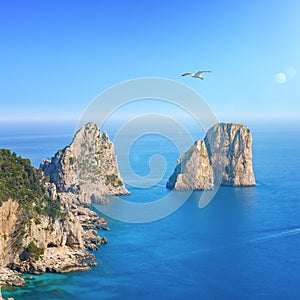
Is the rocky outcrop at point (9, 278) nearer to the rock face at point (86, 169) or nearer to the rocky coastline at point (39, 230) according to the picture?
the rocky coastline at point (39, 230)

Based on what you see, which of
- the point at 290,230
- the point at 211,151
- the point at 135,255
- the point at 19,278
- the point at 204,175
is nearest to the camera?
the point at 19,278

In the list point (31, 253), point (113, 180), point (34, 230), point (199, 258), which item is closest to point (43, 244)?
point (34, 230)

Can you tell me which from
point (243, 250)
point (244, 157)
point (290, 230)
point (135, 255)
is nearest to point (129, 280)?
point (135, 255)

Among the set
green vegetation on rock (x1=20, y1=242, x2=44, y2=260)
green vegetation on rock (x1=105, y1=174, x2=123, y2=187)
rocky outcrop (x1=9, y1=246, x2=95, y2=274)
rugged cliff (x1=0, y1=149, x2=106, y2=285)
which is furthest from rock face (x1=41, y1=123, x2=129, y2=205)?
green vegetation on rock (x1=20, y1=242, x2=44, y2=260)

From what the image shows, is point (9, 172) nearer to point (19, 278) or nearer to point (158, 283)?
point (19, 278)

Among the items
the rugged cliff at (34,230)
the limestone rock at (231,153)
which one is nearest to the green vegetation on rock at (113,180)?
the limestone rock at (231,153)

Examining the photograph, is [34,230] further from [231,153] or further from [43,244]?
[231,153]

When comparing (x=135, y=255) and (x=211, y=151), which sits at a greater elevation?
(x=211, y=151)
